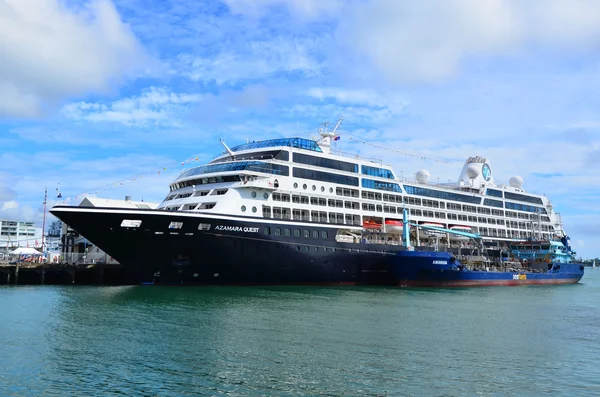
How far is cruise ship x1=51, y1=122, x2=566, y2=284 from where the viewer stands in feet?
115

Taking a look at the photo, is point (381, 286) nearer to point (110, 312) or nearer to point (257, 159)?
point (257, 159)

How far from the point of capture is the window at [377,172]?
49509 mm

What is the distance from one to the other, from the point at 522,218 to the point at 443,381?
61.5m

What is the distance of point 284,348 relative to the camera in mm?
18344

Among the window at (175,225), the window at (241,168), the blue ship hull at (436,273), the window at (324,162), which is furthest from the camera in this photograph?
the blue ship hull at (436,273)

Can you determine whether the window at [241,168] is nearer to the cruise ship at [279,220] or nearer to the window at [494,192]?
the cruise ship at [279,220]

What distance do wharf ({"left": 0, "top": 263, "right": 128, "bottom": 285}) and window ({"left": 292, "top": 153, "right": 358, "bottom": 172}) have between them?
18818 millimetres


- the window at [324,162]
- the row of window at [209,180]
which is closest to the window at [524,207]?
the window at [324,162]

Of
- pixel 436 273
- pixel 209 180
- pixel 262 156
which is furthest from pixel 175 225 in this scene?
pixel 436 273

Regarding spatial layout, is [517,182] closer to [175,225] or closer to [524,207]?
[524,207]

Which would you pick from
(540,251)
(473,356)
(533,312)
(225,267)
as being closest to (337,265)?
(225,267)

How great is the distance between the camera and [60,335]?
19.9 m

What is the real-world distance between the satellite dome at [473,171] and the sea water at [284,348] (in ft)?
119

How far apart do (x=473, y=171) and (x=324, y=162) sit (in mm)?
28864
